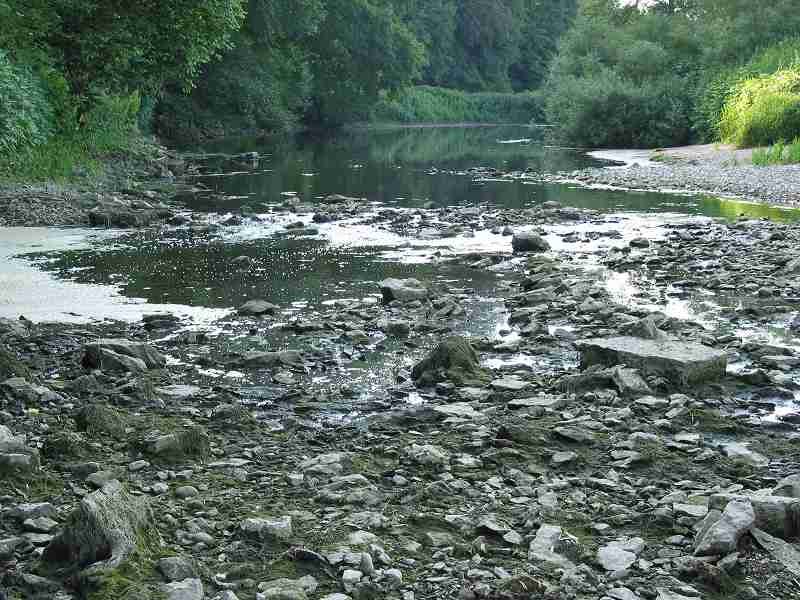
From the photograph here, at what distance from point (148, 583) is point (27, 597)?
440mm

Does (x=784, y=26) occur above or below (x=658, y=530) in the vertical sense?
above

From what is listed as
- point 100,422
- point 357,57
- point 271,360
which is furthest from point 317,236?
point 357,57

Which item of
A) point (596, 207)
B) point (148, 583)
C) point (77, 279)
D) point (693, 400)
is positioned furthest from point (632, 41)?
point (148, 583)

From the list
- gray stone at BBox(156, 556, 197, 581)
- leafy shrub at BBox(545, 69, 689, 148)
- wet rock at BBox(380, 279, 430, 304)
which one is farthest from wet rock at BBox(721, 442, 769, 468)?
leafy shrub at BBox(545, 69, 689, 148)

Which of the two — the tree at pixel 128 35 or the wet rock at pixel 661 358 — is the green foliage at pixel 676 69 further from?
the wet rock at pixel 661 358

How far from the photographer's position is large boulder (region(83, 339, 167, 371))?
683 centimetres

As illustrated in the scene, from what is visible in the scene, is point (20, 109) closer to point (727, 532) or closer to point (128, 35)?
point (128, 35)

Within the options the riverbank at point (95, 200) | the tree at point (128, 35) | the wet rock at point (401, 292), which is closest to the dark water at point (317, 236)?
the wet rock at point (401, 292)

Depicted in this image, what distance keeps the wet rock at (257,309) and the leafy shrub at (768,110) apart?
24423mm

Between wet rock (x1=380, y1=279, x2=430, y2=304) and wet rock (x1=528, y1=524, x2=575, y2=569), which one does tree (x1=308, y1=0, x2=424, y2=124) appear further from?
wet rock (x1=528, y1=524, x2=575, y2=569)

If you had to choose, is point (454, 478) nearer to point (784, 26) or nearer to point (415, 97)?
point (784, 26)

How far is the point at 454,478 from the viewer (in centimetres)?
498

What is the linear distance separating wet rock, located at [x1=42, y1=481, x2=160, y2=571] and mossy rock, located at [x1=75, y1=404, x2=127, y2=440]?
147cm

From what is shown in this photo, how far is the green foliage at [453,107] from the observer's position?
66.5 metres
